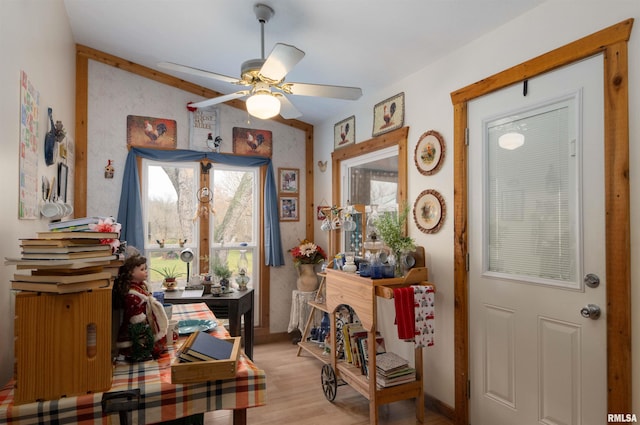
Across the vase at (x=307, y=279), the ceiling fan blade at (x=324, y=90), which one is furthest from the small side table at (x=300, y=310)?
the ceiling fan blade at (x=324, y=90)

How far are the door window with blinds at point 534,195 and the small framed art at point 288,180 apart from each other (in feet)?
8.34

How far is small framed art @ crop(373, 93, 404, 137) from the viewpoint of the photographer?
315cm

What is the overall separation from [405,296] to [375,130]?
1620mm

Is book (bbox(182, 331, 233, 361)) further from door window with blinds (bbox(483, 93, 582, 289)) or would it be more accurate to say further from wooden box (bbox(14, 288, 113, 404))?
door window with blinds (bbox(483, 93, 582, 289))

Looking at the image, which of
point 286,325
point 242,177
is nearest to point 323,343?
point 286,325

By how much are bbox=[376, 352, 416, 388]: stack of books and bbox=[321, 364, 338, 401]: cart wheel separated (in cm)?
43

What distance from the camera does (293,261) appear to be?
4523 millimetres

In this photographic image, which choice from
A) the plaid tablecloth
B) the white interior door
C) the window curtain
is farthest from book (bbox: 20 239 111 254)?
the window curtain

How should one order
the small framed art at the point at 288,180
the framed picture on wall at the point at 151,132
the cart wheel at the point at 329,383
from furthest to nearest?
A: the small framed art at the point at 288,180 < the framed picture on wall at the point at 151,132 < the cart wheel at the point at 329,383

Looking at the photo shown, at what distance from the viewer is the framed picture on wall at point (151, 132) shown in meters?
3.82

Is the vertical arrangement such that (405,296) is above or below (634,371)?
above

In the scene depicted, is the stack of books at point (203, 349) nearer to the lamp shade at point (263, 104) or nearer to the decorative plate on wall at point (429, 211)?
the lamp shade at point (263, 104)

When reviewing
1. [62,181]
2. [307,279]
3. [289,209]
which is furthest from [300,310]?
[62,181]

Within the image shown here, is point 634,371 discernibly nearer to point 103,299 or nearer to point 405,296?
point 405,296
